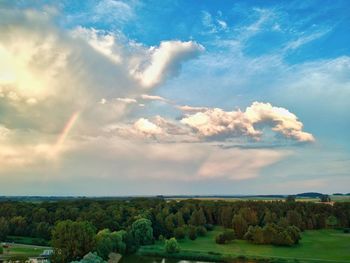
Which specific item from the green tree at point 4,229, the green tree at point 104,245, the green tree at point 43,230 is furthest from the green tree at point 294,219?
the green tree at point 4,229

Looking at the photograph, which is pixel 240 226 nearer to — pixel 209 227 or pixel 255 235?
pixel 255 235

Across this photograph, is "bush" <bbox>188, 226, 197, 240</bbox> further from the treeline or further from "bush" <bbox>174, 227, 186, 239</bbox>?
"bush" <bbox>174, 227, 186, 239</bbox>

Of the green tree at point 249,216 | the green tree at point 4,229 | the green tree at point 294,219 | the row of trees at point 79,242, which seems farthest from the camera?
the green tree at point 294,219

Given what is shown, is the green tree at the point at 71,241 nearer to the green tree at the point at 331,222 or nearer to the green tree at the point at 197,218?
the green tree at the point at 197,218

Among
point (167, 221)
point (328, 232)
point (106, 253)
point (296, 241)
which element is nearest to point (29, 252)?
point (106, 253)

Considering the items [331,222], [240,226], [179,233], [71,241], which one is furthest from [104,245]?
[331,222]

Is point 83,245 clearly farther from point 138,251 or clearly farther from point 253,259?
point 253,259

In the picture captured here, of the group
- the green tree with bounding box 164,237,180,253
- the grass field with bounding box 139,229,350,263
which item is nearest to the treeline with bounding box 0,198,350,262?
the grass field with bounding box 139,229,350,263
